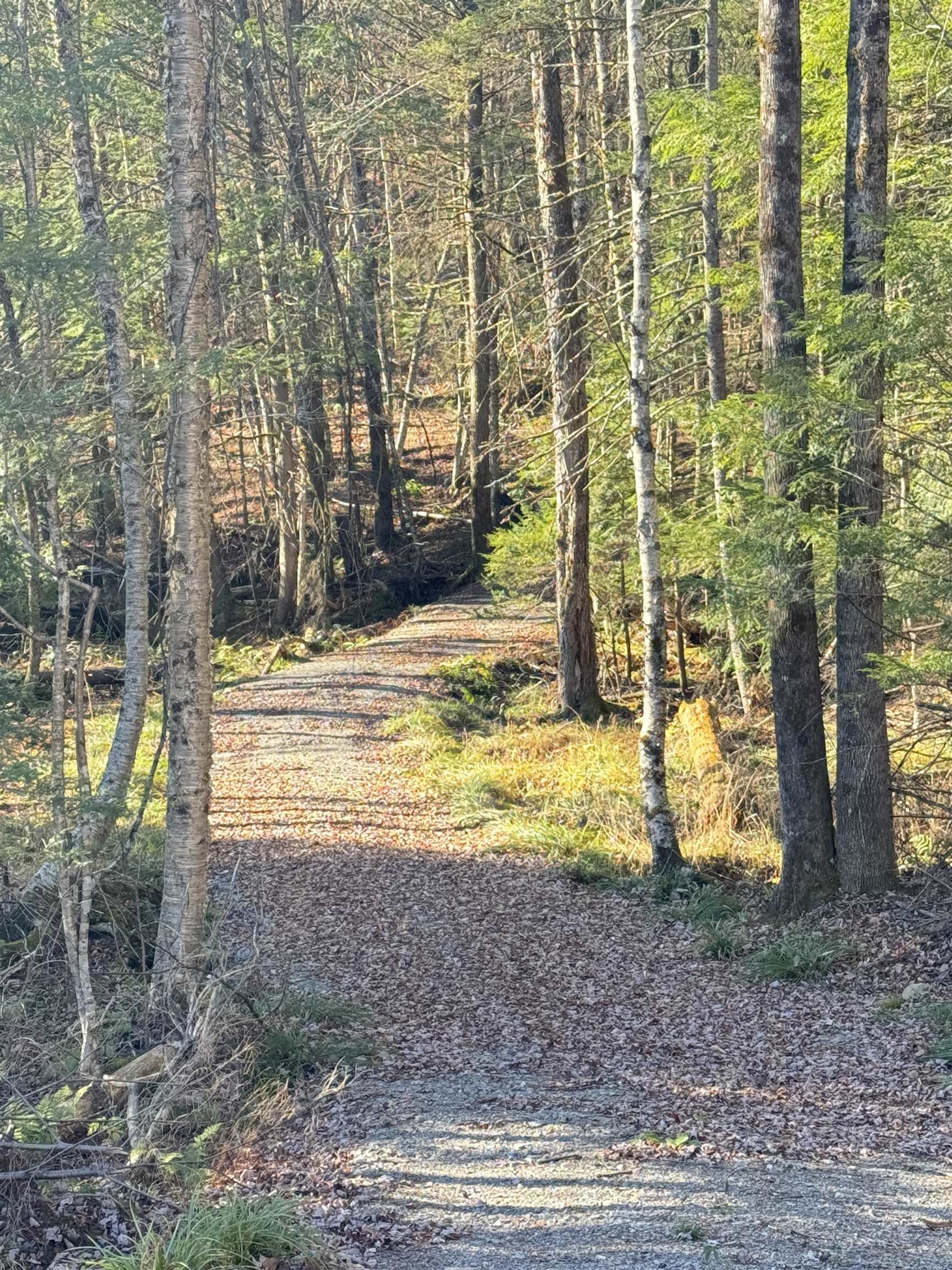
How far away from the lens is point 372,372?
862 inches

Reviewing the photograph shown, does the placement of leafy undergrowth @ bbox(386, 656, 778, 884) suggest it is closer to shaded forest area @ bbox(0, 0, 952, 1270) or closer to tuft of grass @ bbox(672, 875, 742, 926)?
shaded forest area @ bbox(0, 0, 952, 1270)

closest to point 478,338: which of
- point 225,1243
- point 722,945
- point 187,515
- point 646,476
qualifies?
point 646,476

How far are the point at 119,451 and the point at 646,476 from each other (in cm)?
439

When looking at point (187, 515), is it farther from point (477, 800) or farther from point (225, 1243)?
point (477, 800)

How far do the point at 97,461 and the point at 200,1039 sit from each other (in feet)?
14.2

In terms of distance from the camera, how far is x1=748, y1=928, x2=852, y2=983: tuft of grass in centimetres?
827

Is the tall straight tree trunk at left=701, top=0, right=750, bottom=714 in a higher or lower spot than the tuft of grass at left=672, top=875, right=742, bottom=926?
higher

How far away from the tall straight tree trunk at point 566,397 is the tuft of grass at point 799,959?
20.3ft

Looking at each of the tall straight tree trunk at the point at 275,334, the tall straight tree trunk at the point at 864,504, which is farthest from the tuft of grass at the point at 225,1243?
the tall straight tree trunk at the point at 275,334

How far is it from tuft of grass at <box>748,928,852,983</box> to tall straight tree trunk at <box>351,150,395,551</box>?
9.17 m

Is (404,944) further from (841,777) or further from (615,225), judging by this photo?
(615,225)

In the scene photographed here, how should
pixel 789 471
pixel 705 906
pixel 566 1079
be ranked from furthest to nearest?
pixel 705 906 → pixel 789 471 → pixel 566 1079

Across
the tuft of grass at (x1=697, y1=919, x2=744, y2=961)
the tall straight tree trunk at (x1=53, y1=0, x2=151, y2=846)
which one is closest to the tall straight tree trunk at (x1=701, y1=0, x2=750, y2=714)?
the tuft of grass at (x1=697, y1=919, x2=744, y2=961)

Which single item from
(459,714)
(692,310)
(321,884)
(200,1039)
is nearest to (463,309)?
(692,310)
